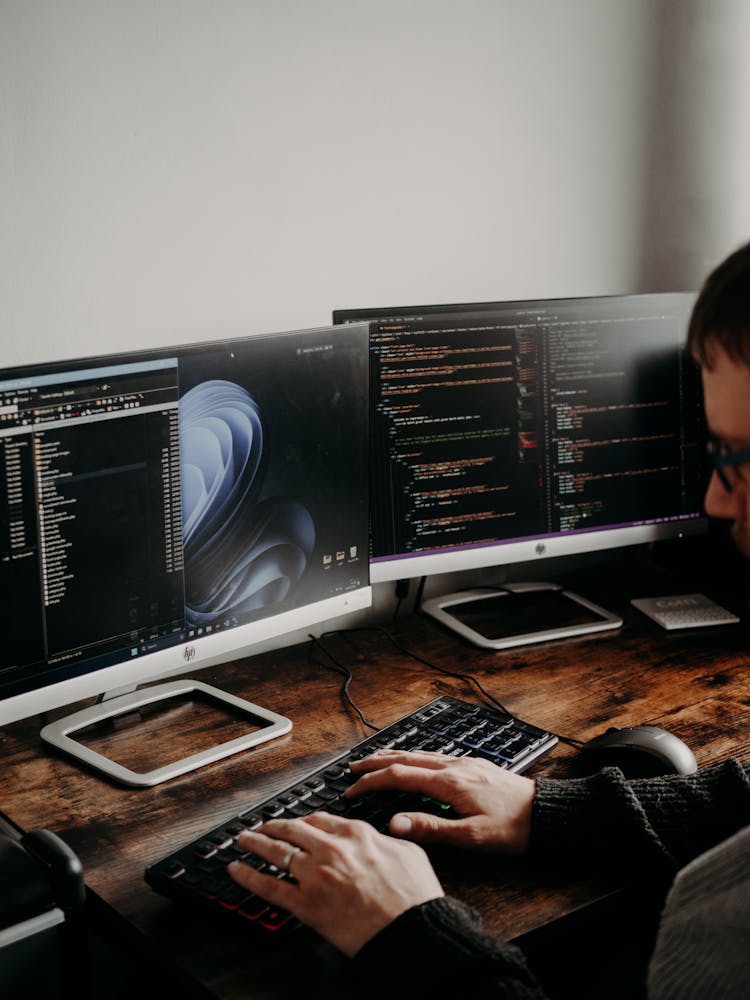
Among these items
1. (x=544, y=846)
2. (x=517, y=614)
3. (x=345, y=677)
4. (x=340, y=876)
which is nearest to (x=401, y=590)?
(x=517, y=614)

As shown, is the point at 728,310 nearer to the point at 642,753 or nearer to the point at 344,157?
the point at 642,753

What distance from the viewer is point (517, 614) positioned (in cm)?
187

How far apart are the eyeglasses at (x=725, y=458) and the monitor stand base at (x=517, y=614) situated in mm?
682

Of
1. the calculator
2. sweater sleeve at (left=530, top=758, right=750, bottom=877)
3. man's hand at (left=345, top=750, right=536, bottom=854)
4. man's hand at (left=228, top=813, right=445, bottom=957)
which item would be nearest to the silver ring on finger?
man's hand at (left=228, top=813, right=445, bottom=957)

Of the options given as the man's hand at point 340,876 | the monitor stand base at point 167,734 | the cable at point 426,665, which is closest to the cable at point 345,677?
the cable at point 426,665

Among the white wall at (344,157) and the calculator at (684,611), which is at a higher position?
the white wall at (344,157)

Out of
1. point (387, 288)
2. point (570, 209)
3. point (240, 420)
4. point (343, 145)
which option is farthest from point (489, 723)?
point (570, 209)

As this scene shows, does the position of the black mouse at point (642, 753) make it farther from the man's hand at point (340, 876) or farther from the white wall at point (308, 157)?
the white wall at point (308, 157)

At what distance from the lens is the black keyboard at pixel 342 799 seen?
106 cm

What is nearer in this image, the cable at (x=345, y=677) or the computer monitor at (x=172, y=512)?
the computer monitor at (x=172, y=512)

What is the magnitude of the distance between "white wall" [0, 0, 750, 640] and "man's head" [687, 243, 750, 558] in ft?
2.68

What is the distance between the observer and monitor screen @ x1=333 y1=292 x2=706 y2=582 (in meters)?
1.66

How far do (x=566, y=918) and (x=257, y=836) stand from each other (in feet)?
1.01

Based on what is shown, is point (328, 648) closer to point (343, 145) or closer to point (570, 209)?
point (343, 145)
